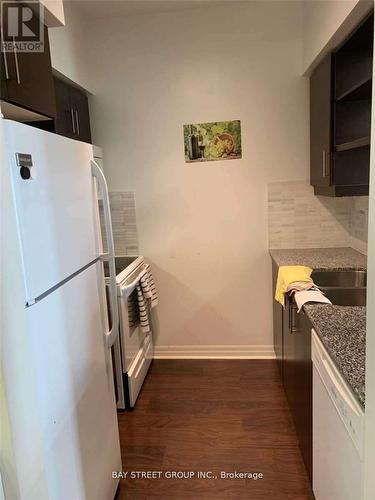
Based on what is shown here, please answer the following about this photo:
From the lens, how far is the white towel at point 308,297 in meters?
1.72

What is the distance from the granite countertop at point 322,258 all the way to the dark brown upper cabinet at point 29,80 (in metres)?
1.70

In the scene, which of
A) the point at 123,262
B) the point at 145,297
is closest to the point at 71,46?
the point at 123,262

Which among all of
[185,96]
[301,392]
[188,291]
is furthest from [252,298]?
[185,96]

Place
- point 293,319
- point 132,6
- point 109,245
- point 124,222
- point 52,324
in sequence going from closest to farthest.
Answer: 1. point 52,324
2. point 109,245
3. point 293,319
4. point 132,6
5. point 124,222

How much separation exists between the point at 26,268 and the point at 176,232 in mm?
2076

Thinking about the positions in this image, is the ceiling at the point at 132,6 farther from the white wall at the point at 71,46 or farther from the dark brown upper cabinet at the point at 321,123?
the dark brown upper cabinet at the point at 321,123

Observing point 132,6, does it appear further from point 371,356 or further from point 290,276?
point 371,356

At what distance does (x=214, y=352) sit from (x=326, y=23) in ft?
8.24

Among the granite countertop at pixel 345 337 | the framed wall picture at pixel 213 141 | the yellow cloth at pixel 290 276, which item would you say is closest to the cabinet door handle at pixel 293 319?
the yellow cloth at pixel 290 276

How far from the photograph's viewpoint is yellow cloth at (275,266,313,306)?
2.03 m

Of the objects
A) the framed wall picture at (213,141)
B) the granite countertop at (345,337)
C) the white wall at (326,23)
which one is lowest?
the granite countertop at (345,337)

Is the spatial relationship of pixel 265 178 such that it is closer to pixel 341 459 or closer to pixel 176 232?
pixel 176 232

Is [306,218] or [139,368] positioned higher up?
[306,218]

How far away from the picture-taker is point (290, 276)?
2.07 meters
